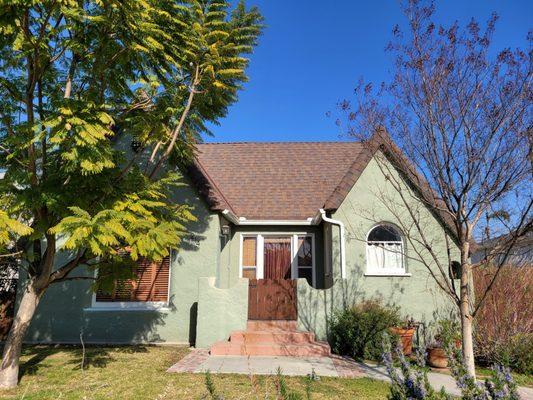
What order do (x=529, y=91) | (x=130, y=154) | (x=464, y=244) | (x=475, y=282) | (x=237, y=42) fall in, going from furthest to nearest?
(x=130, y=154)
(x=475, y=282)
(x=237, y=42)
(x=464, y=244)
(x=529, y=91)

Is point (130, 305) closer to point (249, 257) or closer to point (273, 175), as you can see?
point (249, 257)

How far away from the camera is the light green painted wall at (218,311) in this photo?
10.6 m

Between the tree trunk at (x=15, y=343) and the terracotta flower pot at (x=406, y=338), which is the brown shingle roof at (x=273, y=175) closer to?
the terracotta flower pot at (x=406, y=338)

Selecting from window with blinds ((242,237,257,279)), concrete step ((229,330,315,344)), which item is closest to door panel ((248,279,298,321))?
concrete step ((229,330,315,344))

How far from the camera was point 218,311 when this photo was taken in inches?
423

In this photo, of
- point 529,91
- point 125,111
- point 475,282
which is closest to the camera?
point 529,91

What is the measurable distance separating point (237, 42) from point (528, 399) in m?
9.23

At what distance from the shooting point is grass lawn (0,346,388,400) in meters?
6.39

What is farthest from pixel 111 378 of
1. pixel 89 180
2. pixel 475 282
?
pixel 475 282

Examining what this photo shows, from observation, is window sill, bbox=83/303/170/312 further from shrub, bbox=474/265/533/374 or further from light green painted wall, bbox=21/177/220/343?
shrub, bbox=474/265/533/374

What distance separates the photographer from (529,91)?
18.7ft

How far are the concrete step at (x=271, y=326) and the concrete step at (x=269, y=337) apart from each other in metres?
0.57

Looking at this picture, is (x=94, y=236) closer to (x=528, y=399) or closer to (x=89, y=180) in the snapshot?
(x=89, y=180)

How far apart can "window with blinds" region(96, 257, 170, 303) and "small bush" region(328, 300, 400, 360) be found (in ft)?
17.2
